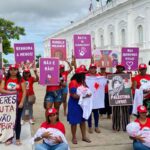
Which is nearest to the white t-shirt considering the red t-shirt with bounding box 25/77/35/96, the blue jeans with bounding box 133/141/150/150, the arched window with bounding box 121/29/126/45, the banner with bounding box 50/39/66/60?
the red t-shirt with bounding box 25/77/35/96

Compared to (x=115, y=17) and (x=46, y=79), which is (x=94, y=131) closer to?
(x=46, y=79)

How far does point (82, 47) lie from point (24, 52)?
1.79m

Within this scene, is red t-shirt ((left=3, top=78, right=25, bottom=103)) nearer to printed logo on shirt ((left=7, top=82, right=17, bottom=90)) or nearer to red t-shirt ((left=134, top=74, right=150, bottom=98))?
printed logo on shirt ((left=7, top=82, right=17, bottom=90))

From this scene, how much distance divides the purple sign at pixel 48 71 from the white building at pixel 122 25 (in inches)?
1125

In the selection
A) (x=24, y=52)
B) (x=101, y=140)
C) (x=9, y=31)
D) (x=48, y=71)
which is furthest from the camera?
(x=9, y=31)

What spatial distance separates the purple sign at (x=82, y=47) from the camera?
11.3 meters

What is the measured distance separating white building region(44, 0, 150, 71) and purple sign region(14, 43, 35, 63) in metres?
27.6

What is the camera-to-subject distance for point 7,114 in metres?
7.54

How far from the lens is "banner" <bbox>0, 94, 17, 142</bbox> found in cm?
748

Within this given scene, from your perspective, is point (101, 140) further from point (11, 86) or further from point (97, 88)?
point (11, 86)

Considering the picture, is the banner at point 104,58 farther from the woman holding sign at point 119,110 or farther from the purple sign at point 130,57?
the woman holding sign at point 119,110

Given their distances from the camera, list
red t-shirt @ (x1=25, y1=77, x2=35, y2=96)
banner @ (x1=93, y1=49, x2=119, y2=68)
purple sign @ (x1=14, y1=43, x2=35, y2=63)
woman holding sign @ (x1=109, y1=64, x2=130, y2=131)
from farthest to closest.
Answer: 1. banner @ (x1=93, y1=49, x2=119, y2=68)
2. purple sign @ (x1=14, y1=43, x2=35, y2=63)
3. red t-shirt @ (x1=25, y1=77, x2=35, y2=96)
4. woman holding sign @ (x1=109, y1=64, x2=130, y2=131)

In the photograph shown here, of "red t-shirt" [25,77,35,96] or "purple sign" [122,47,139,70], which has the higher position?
"purple sign" [122,47,139,70]

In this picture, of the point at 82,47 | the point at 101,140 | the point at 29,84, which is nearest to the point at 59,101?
the point at 29,84
